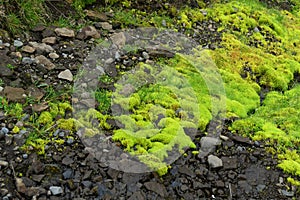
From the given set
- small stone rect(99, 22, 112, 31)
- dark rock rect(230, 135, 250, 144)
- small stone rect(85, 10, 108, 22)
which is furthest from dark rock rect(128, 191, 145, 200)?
small stone rect(85, 10, 108, 22)

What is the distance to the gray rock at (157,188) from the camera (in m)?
4.57

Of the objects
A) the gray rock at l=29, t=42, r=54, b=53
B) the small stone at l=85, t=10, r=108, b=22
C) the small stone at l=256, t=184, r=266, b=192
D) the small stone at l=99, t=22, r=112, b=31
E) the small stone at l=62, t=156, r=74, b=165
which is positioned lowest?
the small stone at l=256, t=184, r=266, b=192

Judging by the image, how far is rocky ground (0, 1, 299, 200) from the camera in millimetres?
4426

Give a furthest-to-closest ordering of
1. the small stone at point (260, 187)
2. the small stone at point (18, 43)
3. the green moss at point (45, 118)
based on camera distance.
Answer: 1. the small stone at point (18, 43)
2. the green moss at point (45, 118)
3. the small stone at point (260, 187)

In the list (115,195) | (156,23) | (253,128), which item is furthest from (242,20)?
(115,195)

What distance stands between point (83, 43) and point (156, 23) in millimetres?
1690

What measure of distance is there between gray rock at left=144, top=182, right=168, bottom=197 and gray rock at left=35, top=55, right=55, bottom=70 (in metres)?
2.41

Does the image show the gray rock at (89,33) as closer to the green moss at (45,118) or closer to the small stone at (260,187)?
the green moss at (45,118)

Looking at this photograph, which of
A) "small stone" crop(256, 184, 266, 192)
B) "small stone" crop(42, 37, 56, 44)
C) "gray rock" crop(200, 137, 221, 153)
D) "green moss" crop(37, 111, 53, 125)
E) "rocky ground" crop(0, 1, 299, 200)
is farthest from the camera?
"small stone" crop(42, 37, 56, 44)

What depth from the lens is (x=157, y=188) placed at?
460cm

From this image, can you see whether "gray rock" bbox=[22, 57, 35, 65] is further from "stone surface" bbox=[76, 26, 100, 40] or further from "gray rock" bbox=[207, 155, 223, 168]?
Answer: "gray rock" bbox=[207, 155, 223, 168]

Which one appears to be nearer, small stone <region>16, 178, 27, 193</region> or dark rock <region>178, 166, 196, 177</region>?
small stone <region>16, 178, 27, 193</region>

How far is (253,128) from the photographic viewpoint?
587 centimetres

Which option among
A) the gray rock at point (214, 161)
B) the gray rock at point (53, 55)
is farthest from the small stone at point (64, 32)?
the gray rock at point (214, 161)
